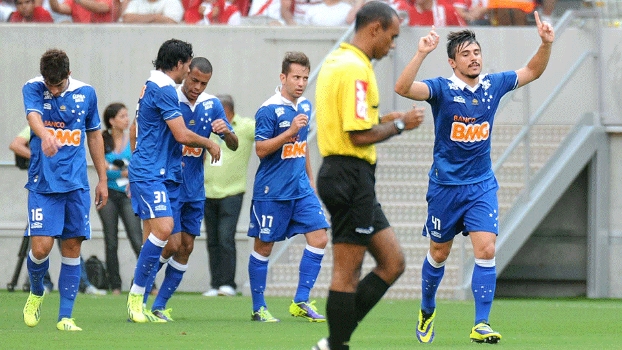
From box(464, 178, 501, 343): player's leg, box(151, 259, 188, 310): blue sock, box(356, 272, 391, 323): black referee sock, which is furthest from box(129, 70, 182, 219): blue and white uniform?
box(356, 272, 391, 323): black referee sock

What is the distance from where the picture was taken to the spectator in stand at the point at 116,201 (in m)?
15.6

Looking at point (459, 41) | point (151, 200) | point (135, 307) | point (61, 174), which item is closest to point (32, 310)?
point (135, 307)

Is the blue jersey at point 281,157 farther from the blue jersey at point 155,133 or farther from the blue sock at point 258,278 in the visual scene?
the blue jersey at point 155,133

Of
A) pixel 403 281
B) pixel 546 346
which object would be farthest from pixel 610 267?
pixel 546 346

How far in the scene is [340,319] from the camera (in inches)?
280

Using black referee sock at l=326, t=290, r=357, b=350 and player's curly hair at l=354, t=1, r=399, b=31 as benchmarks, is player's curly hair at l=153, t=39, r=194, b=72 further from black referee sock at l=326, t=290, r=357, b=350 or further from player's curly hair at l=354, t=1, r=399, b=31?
black referee sock at l=326, t=290, r=357, b=350

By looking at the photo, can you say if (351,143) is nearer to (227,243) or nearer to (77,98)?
(77,98)

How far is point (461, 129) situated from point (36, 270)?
3523 mm

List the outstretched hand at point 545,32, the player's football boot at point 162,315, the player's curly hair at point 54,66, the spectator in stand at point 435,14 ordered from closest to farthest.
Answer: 1. the outstretched hand at point 545,32
2. the player's curly hair at point 54,66
3. the player's football boot at point 162,315
4. the spectator in stand at point 435,14

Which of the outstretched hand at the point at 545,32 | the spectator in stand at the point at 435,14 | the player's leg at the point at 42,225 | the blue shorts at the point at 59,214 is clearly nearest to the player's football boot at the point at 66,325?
the player's leg at the point at 42,225

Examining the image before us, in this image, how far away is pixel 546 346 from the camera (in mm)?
8695

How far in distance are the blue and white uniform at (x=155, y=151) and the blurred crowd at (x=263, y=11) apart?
254 inches

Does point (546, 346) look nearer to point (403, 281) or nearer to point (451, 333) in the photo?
point (451, 333)

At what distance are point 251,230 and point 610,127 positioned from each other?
600cm
